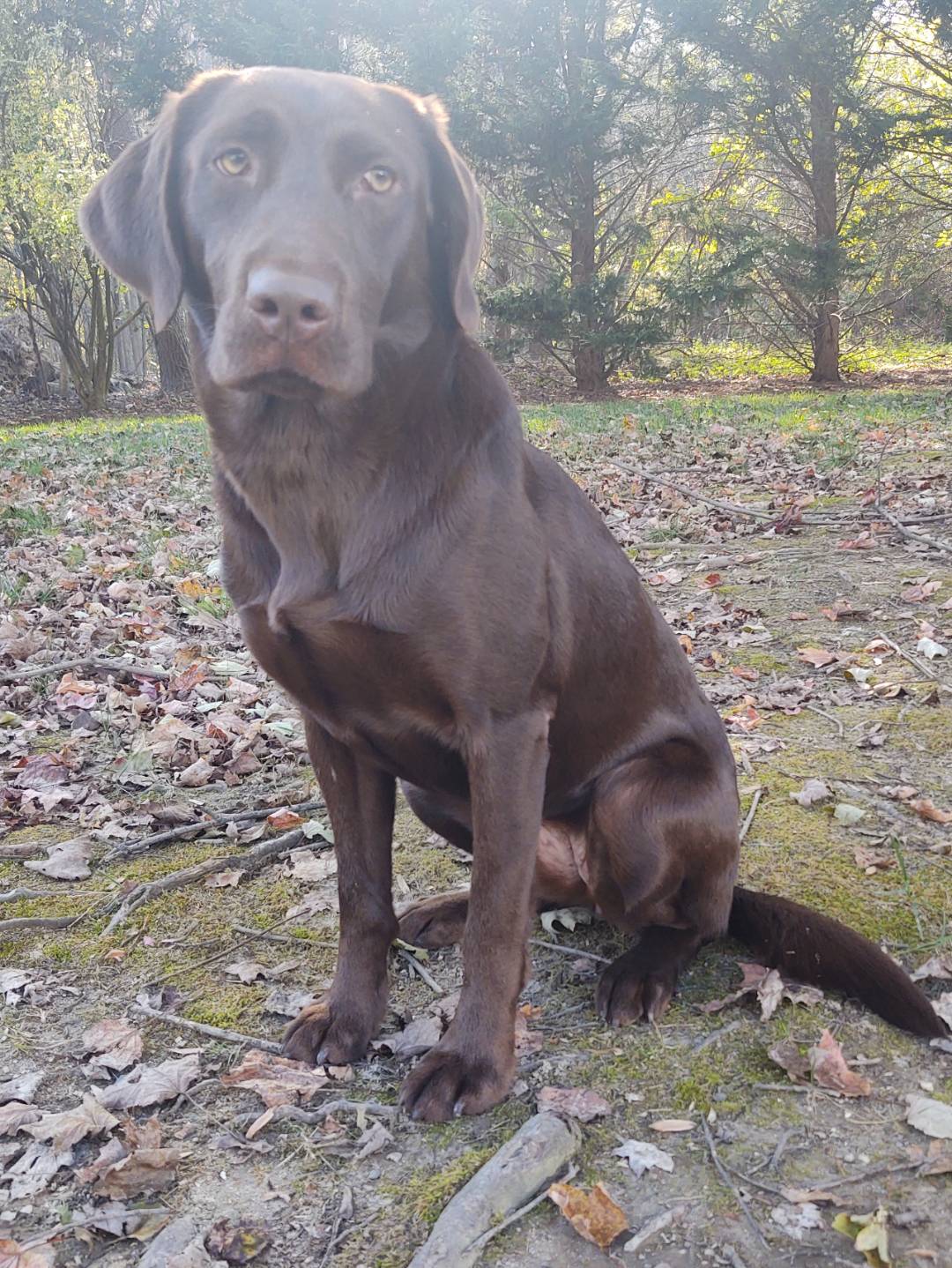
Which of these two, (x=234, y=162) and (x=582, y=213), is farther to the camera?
(x=582, y=213)

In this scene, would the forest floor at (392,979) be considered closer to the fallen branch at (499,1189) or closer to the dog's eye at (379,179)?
the fallen branch at (499,1189)

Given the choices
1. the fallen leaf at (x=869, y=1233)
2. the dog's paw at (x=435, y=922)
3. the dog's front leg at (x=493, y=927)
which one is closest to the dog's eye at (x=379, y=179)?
the dog's front leg at (x=493, y=927)

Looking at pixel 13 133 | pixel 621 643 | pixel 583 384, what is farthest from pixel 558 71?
pixel 621 643

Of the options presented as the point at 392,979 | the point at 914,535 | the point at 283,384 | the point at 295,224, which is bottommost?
the point at 392,979

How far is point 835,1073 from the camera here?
79.4 inches

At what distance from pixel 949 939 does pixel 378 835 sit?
1336 millimetres

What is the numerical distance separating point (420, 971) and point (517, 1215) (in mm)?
857

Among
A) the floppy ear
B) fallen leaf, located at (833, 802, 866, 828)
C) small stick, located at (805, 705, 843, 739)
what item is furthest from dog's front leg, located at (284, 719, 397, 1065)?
small stick, located at (805, 705, 843, 739)

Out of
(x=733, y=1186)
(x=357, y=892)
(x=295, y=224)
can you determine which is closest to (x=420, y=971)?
(x=357, y=892)

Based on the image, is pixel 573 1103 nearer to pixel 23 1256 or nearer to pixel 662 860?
pixel 662 860

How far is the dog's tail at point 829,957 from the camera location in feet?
7.00

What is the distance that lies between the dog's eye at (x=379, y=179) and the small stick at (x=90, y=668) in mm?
2849

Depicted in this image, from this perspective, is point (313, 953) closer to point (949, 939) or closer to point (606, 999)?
point (606, 999)

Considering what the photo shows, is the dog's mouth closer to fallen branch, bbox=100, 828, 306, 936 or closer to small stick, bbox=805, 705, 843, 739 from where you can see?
fallen branch, bbox=100, 828, 306, 936
